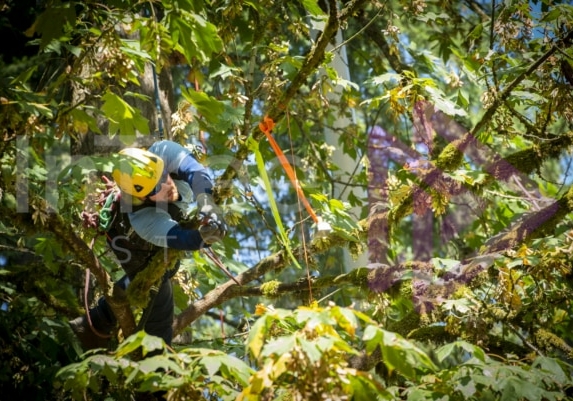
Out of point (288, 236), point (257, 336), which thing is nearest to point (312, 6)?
point (288, 236)

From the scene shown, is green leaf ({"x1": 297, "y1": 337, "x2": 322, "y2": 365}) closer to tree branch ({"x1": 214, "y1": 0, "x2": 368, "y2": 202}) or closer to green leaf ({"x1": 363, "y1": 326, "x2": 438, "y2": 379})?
green leaf ({"x1": 363, "y1": 326, "x2": 438, "y2": 379})

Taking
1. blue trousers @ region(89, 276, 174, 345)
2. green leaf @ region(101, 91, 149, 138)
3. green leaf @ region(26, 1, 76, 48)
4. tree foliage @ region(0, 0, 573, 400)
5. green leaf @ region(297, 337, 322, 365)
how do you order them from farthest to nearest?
1. blue trousers @ region(89, 276, 174, 345)
2. green leaf @ region(101, 91, 149, 138)
3. green leaf @ region(26, 1, 76, 48)
4. tree foliage @ region(0, 0, 573, 400)
5. green leaf @ region(297, 337, 322, 365)

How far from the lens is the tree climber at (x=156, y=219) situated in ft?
10.1

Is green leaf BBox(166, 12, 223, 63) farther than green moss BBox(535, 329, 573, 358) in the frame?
No

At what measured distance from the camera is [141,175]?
312 centimetres

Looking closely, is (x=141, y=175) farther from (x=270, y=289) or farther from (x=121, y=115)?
(x=270, y=289)

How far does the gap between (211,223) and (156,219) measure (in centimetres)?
41

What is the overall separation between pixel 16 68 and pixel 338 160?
2.42 m

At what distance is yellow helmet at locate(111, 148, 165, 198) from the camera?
3.10 meters

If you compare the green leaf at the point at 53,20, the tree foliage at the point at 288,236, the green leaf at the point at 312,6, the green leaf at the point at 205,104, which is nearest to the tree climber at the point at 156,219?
the tree foliage at the point at 288,236

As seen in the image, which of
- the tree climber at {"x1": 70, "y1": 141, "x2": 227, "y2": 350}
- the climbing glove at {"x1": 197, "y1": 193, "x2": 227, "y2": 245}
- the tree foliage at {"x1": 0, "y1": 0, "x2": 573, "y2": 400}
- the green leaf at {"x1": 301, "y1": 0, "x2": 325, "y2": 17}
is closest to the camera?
the tree foliage at {"x1": 0, "y1": 0, "x2": 573, "y2": 400}

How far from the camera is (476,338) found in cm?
316

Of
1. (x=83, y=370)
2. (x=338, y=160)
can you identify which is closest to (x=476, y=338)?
(x=83, y=370)

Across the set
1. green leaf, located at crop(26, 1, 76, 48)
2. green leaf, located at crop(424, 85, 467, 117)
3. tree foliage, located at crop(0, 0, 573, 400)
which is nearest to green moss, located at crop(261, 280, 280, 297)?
tree foliage, located at crop(0, 0, 573, 400)
